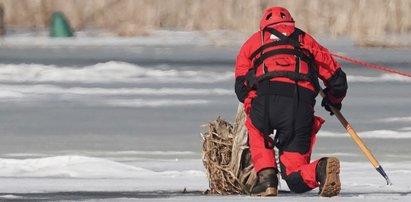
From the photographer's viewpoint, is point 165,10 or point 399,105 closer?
point 399,105

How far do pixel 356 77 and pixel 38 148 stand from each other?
8745 millimetres

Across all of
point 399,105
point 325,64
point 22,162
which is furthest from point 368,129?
point 325,64

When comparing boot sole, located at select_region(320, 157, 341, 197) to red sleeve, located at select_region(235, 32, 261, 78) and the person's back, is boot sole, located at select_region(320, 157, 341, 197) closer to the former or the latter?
the person's back

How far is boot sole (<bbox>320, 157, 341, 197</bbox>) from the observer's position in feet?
23.0

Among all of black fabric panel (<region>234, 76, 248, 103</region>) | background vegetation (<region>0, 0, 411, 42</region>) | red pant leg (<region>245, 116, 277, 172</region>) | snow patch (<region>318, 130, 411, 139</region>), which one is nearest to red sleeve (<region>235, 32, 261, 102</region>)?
black fabric panel (<region>234, 76, 248, 103</region>)

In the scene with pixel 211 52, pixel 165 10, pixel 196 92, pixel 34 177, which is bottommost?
pixel 34 177

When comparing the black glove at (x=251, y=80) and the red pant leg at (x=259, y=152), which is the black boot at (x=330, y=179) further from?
the black glove at (x=251, y=80)

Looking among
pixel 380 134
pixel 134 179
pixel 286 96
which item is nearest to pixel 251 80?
pixel 286 96

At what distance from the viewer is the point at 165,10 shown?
102ft

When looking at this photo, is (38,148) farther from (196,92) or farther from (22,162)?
(196,92)

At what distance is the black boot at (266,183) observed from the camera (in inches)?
288

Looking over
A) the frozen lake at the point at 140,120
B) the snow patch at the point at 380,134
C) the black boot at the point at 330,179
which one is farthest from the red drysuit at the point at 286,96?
the snow patch at the point at 380,134

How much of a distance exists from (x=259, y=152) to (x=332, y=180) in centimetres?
58

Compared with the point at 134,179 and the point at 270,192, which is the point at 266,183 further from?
the point at 134,179
